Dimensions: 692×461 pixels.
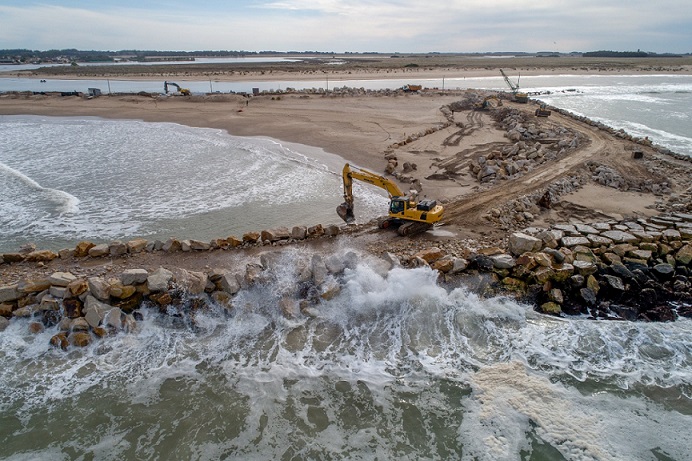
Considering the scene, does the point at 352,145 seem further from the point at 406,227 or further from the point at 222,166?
the point at 406,227

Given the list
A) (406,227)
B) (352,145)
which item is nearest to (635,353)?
(406,227)

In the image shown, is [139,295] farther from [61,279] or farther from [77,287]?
[61,279]

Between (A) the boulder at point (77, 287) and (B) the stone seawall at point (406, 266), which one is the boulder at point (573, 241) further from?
(A) the boulder at point (77, 287)

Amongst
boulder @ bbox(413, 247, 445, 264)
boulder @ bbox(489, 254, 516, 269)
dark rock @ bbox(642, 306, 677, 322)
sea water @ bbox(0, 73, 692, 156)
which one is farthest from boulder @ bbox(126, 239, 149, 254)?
sea water @ bbox(0, 73, 692, 156)

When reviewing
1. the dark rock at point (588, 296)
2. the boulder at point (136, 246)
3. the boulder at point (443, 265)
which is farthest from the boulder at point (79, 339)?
the dark rock at point (588, 296)

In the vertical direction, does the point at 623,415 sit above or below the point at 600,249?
below

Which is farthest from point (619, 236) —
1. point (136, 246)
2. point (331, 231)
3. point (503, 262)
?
point (136, 246)
